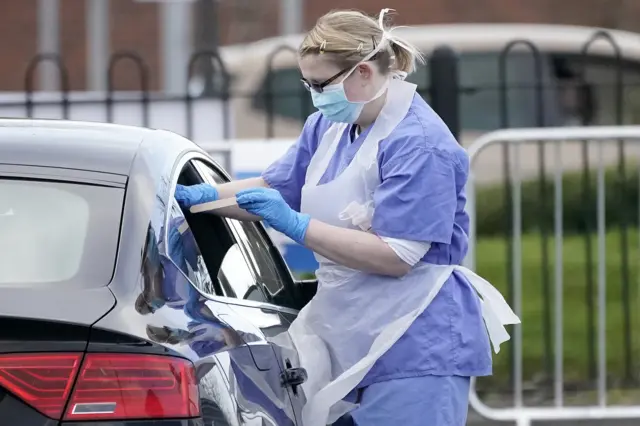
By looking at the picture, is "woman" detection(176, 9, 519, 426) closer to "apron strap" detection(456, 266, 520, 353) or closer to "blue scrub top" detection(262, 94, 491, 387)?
"blue scrub top" detection(262, 94, 491, 387)

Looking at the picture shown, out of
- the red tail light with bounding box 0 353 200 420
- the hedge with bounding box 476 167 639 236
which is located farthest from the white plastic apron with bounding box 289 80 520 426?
the hedge with bounding box 476 167 639 236

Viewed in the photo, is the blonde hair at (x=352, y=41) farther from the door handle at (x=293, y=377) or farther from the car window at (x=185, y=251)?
the door handle at (x=293, y=377)

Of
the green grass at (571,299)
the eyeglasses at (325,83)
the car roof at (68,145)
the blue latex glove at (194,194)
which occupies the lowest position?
the green grass at (571,299)

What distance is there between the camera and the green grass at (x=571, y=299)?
6660 mm

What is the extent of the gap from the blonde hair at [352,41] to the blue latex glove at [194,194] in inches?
16.2

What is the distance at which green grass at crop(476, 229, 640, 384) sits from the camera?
6660mm

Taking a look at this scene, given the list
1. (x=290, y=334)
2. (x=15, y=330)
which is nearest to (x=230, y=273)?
(x=290, y=334)

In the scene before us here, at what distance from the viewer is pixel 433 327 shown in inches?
136

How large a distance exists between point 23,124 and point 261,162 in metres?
3.38

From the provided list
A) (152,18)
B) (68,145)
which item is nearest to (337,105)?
(68,145)

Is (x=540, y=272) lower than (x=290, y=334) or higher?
lower

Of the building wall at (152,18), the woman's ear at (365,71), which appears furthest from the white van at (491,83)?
the building wall at (152,18)

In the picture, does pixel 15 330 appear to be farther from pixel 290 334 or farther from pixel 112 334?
pixel 290 334

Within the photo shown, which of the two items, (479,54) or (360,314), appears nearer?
(360,314)
